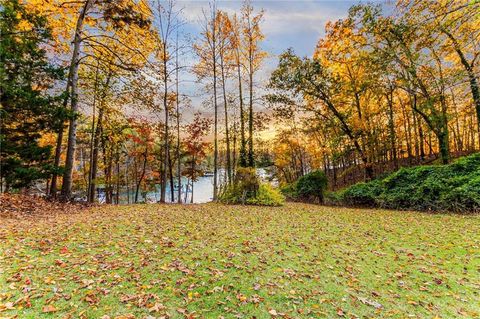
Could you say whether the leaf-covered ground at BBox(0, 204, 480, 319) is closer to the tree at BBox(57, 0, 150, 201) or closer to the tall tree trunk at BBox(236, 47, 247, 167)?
the tree at BBox(57, 0, 150, 201)

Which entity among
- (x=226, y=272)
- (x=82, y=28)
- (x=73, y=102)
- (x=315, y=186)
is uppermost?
(x=82, y=28)

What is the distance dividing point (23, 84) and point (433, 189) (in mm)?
15154

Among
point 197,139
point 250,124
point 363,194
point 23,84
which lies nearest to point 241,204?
point 250,124

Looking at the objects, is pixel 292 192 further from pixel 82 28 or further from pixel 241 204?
pixel 82 28

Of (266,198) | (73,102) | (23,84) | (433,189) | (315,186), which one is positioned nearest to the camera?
(23,84)

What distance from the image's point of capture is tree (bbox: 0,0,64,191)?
688 centimetres

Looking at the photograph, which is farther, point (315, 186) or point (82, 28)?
point (315, 186)

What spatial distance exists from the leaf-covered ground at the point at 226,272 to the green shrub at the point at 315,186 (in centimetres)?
914

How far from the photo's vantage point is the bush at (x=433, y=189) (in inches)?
334

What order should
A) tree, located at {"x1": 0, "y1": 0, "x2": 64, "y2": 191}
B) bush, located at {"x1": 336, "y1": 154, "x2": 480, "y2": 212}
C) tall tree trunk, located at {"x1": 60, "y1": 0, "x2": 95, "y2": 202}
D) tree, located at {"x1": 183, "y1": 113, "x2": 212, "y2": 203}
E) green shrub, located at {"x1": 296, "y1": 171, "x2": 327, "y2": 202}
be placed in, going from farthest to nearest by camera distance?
tree, located at {"x1": 183, "y1": 113, "x2": 212, "y2": 203} → green shrub, located at {"x1": 296, "y1": 171, "x2": 327, "y2": 202} → tall tree trunk, located at {"x1": 60, "y1": 0, "x2": 95, "y2": 202} → bush, located at {"x1": 336, "y1": 154, "x2": 480, "y2": 212} → tree, located at {"x1": 0, "y1": 0, "x2": 64, "y2": 191}

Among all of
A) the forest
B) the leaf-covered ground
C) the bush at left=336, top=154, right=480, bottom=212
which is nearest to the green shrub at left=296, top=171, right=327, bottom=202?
the forest

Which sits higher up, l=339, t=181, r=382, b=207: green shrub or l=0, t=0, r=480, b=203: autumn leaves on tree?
l=0, t=0, r=480, b=203: autumn leaves on tree

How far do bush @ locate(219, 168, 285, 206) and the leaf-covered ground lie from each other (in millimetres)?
5476

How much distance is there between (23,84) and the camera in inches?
309
